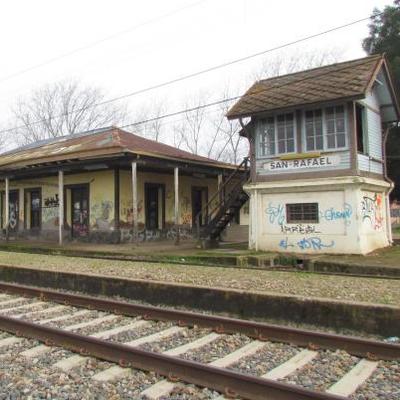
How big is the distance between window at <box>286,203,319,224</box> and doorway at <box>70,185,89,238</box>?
9.55m

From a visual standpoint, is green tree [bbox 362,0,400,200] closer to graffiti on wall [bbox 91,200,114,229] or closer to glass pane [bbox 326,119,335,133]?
glass pane [bbox 326,119,335,133]

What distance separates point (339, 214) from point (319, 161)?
6.01 ft

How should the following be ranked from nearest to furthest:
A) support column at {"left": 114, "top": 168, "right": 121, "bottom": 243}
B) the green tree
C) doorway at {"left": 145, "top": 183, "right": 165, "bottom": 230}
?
support column at {"left": 114, "top": 168, "right": 121, "bottom": 243} → doorway at {"left": 145, "top": 183, "right": 165, "bottom": 230} → the green tree

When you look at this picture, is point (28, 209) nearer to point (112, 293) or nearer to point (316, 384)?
point (112, 293)

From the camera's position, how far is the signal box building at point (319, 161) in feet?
50.6

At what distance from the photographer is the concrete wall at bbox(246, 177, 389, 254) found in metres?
15.3

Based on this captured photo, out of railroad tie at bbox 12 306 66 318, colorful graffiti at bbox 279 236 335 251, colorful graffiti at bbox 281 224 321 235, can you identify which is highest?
colorful graffiti at bbox 281 224 321 235

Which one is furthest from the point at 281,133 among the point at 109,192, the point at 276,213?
the point at 109,192

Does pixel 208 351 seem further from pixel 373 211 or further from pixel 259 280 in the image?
pixel 373 211

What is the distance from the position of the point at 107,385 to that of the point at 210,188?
2128 cm

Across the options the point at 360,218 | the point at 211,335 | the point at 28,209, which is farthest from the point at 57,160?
the point at 211,335

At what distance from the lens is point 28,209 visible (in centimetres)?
2522

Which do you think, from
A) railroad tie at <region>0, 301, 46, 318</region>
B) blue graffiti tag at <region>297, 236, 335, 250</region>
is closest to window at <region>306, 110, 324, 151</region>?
blue graffiti tag at <region>297, 236, 335, 250</region>

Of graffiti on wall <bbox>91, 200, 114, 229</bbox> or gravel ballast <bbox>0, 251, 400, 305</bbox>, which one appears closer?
gravel ballast <bbox>0, 251, 400, 305</bbox>
